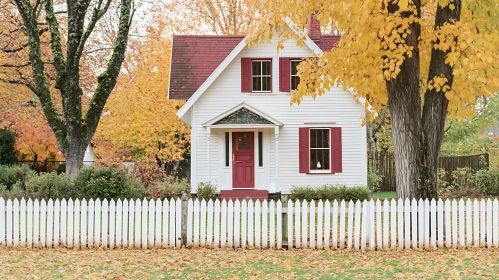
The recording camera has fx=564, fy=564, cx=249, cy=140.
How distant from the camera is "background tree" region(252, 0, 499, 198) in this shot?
1005 cm

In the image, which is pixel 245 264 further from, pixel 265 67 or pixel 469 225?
pixel 265 67

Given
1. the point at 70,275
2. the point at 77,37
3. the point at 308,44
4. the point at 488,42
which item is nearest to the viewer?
the point at 70,275

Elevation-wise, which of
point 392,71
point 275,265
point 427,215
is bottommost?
point 275,265

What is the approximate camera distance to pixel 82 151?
17.3 metres

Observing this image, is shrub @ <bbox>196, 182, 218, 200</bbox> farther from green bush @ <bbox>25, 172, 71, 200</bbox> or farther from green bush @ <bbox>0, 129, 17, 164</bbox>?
green bush @ <bbox>0, 129, 17, 164</bbox>

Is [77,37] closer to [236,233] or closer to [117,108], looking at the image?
[236,233]

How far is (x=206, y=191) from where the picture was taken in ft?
65.0

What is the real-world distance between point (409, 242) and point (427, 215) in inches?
24.1

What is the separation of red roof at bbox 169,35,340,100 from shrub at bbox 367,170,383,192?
5.75 m

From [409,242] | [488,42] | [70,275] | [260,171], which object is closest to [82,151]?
[260,171]

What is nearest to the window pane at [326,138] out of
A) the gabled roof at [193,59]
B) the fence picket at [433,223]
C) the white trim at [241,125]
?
the white trim at [241,125]

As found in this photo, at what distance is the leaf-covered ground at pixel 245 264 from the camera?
26.9 ft

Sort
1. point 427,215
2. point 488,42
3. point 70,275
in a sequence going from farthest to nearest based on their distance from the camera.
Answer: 1. point 427,215
2. point 488,42
3. point 70,275

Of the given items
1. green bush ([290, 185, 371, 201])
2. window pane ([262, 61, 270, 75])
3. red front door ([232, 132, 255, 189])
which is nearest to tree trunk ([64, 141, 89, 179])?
red front door ([232, 132, 255, 189])
